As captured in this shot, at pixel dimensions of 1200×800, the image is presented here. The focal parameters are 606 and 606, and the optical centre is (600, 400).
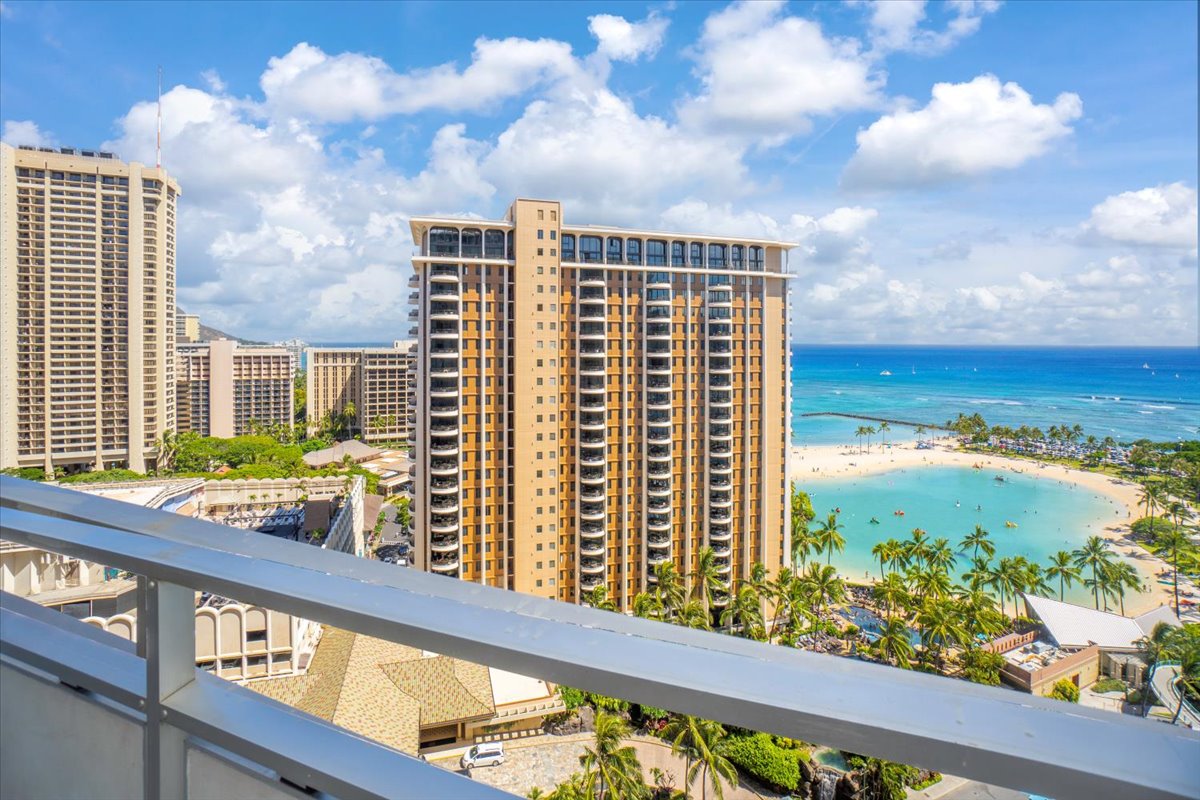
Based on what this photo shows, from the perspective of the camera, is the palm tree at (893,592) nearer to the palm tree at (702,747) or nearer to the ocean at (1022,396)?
the palm tree at (702,747)

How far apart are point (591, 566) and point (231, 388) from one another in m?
34.3

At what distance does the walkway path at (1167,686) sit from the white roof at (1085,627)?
1.33 metres

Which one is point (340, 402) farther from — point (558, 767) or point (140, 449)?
point (558, 767)

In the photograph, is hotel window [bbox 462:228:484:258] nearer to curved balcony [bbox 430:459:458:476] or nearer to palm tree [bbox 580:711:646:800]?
curved balcony [bbox 430:459:458:476]

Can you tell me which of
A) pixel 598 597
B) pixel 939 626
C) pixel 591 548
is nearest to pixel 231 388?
pixel 591 548

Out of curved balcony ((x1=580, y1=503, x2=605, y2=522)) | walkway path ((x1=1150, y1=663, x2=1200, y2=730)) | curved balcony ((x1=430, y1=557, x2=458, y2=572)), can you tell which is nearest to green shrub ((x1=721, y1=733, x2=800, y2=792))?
curved balcony ((x1=580, y1=503, x2=605, y2=522))

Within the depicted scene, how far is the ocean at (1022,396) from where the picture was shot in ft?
169

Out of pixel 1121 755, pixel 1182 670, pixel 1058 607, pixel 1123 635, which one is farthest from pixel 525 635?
pixel 1058 607

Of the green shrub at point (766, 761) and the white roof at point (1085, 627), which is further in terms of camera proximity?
the white roof at point (1085, 627)

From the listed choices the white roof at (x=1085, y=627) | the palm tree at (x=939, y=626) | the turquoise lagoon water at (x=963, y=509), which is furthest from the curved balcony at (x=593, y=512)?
the white roof at (x=1085, y=627)

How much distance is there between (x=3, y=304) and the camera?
85.1 feet

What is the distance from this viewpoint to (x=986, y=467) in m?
38.4

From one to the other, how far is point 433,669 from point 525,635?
34.4 feet

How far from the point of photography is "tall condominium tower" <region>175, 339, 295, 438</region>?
3878 centimetres
